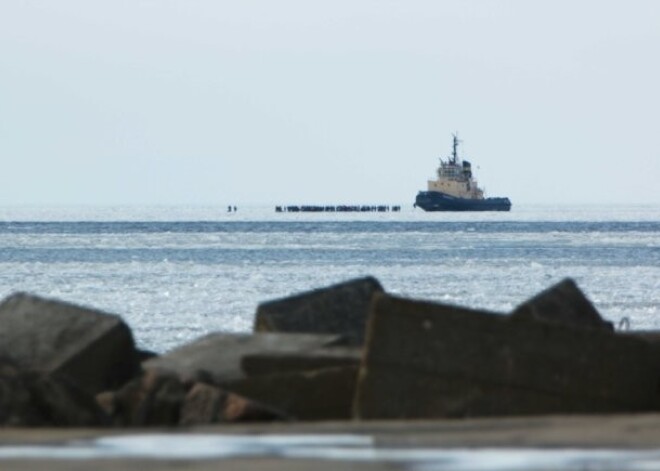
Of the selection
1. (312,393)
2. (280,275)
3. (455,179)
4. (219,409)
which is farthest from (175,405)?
(455,179)

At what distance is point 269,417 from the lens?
910 centimetres

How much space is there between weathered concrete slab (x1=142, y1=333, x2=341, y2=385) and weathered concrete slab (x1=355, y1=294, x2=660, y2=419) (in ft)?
3.99

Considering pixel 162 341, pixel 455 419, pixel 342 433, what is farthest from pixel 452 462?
pixel 162 341

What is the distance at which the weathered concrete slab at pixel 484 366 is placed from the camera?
9.11 meters

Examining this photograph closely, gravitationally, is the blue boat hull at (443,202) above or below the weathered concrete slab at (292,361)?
below

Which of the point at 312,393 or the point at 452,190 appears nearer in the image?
the point at 312,393

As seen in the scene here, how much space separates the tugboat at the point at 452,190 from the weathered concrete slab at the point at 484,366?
519ft

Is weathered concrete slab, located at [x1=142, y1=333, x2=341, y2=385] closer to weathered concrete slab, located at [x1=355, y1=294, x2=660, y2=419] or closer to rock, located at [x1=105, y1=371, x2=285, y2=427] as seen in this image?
rock, located at [x1=105, y1=371, x2=285, y2=427]

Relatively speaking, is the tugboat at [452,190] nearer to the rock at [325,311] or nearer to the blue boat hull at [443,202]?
the blue boat hull at [443,202]

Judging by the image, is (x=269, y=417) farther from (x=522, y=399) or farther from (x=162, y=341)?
(x=162, y=341)

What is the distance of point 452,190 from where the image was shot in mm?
169750

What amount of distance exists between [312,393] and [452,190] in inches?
6310

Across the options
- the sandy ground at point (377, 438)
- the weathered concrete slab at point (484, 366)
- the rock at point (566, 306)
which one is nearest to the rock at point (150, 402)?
the weathered concrete slab at point (484, 366)

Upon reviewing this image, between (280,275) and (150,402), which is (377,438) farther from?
(280,275)
